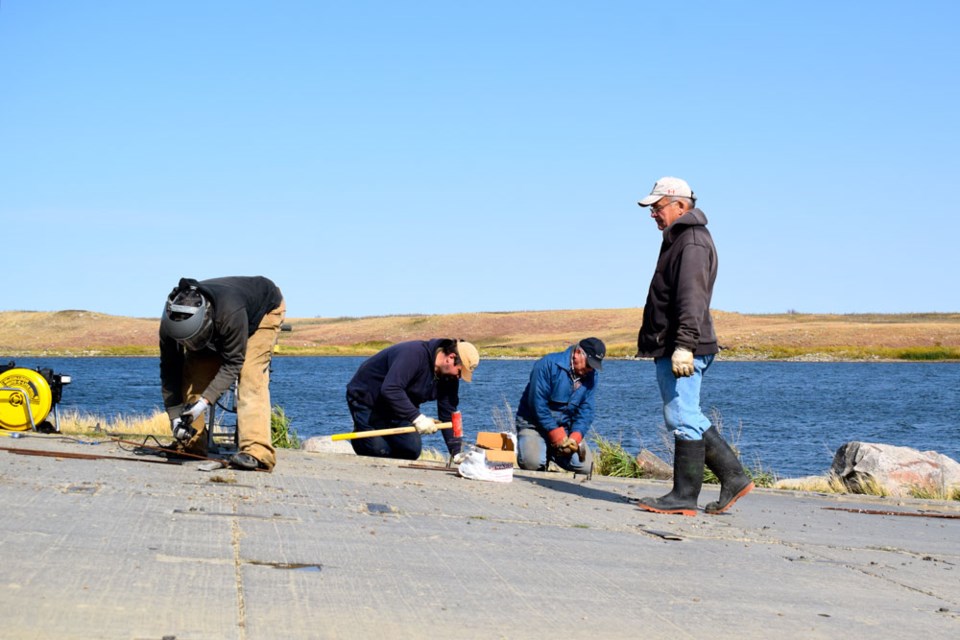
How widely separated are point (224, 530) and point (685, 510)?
3354 mm

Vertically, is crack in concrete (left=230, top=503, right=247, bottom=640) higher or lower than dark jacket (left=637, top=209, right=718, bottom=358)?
lower

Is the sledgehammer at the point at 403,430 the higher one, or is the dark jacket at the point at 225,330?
the dark jacket at the point at 225,330

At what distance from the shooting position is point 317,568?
480 centimetres

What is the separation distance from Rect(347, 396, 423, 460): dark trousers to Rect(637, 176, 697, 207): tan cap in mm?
3583

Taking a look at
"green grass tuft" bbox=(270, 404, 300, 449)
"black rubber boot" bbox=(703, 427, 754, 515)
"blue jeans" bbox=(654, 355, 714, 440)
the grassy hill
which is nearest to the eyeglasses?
"blue jeans" bbox=(654, 355, 714, 440)

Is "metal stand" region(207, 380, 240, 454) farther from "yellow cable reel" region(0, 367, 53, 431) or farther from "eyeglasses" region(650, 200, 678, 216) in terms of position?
"eyeglasses" region(650, 200, 678, 216)

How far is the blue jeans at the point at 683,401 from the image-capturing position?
7438mm

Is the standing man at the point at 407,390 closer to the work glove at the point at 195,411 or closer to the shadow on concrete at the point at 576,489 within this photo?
the shadow on concrete at the point at 576,489

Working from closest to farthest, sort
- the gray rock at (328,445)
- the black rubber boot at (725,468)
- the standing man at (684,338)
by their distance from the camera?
the standing man at (684,338) < the black rubber boot at (725,468) < the gray rock at (328,445)

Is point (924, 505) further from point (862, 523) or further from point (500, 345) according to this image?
point (500, 345)

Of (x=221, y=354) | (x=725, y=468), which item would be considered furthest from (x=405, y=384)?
(x=725, y=468)

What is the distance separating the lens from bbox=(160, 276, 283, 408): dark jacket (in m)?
7.78

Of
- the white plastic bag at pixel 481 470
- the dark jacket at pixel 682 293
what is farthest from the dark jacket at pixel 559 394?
the dark jacket at pixel 682 293

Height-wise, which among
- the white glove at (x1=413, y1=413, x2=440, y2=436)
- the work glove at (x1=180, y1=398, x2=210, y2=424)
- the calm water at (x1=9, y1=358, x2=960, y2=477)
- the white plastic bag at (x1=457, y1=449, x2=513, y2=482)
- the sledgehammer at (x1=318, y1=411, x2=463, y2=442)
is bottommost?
the calm water at (x1=9, y1=358, x2=960, y2=477)
